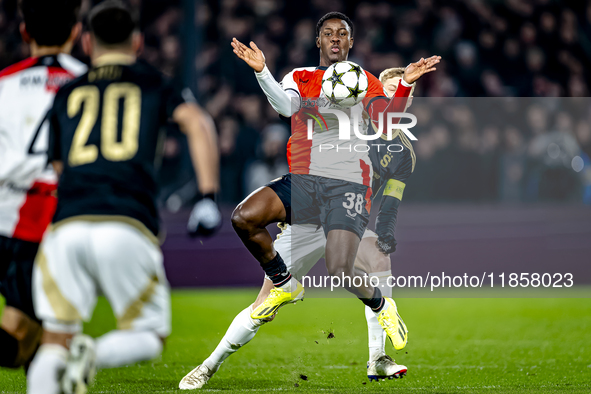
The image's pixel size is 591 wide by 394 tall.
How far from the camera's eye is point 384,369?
18.1 ft

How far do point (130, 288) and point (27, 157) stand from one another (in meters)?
1.04

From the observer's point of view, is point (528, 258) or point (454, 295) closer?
point (528, 258)

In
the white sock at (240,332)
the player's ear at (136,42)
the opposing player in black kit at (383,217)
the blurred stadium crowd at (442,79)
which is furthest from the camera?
the blurred stadium crowd at (442,79)

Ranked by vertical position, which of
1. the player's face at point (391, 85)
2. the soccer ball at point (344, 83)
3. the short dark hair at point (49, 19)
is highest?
the player's face at point (391, 85)

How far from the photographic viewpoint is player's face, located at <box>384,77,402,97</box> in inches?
241

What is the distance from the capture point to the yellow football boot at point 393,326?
17.6ft

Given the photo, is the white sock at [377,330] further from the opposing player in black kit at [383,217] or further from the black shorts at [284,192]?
the black shorts at [284,192]

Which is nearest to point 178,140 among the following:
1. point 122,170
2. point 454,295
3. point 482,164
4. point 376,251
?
point 482,164

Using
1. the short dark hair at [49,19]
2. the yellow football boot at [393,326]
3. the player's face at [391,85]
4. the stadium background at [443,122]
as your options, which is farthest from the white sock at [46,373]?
the stadium background at [443,122]

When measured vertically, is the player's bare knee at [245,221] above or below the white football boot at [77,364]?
above

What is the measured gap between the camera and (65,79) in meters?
3.83

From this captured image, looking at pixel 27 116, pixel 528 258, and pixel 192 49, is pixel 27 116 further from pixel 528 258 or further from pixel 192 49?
pixel 528 258

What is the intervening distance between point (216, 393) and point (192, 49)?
6.60 m

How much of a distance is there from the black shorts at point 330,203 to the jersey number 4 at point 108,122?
217cm
